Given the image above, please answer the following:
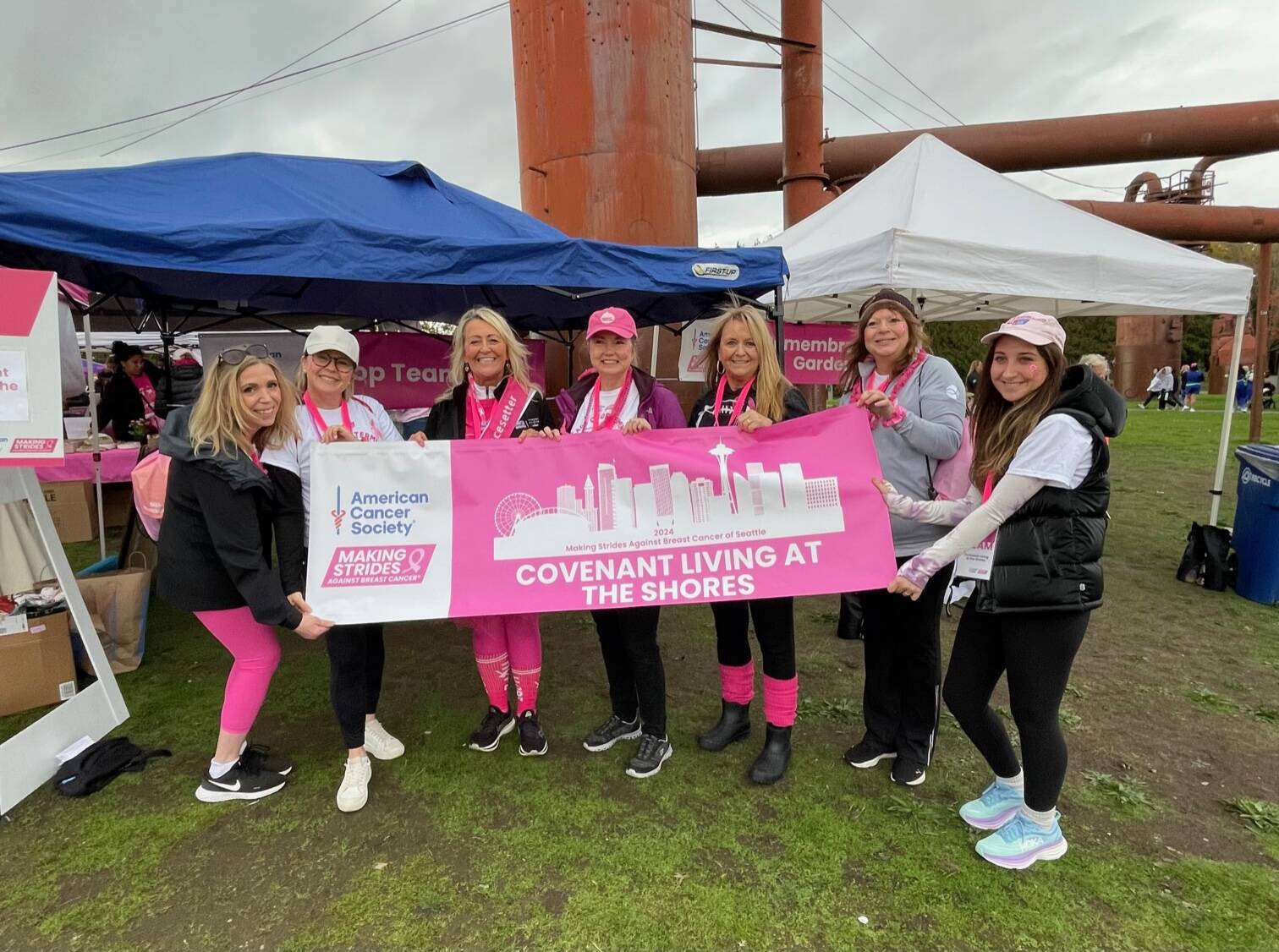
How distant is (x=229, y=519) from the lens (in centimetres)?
244

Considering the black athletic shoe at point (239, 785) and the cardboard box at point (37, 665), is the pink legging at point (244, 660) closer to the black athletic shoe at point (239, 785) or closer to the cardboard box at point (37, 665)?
the black athletic shoe at point (239, 785)

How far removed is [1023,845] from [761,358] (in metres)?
2.01

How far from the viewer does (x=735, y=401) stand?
9.62 ft

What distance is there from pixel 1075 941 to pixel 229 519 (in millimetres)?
3085

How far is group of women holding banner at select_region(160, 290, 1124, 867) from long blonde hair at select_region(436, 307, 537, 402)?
0.01m

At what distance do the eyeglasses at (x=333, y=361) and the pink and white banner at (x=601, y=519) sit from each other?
1.11 feet

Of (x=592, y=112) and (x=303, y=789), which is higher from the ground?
(x=592, y=112)

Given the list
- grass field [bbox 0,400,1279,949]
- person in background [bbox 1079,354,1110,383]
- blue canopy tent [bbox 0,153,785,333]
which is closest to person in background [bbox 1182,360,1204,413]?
person in background [bbox 1079,354,1110,383]

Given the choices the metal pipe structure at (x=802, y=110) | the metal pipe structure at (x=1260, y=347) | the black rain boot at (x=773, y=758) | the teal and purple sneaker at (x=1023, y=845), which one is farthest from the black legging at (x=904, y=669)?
the metal pipe structure at (x=1260, y=347)

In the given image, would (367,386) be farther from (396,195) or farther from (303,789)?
(303,789)

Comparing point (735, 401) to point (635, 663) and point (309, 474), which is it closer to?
point (635, 663)

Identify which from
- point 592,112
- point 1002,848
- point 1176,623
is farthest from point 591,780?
point 592,112

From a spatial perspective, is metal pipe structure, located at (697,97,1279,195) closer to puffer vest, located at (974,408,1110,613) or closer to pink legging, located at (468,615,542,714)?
pink legging, located at (468,615,542,714)

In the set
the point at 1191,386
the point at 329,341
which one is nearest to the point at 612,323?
the point at 329,341
